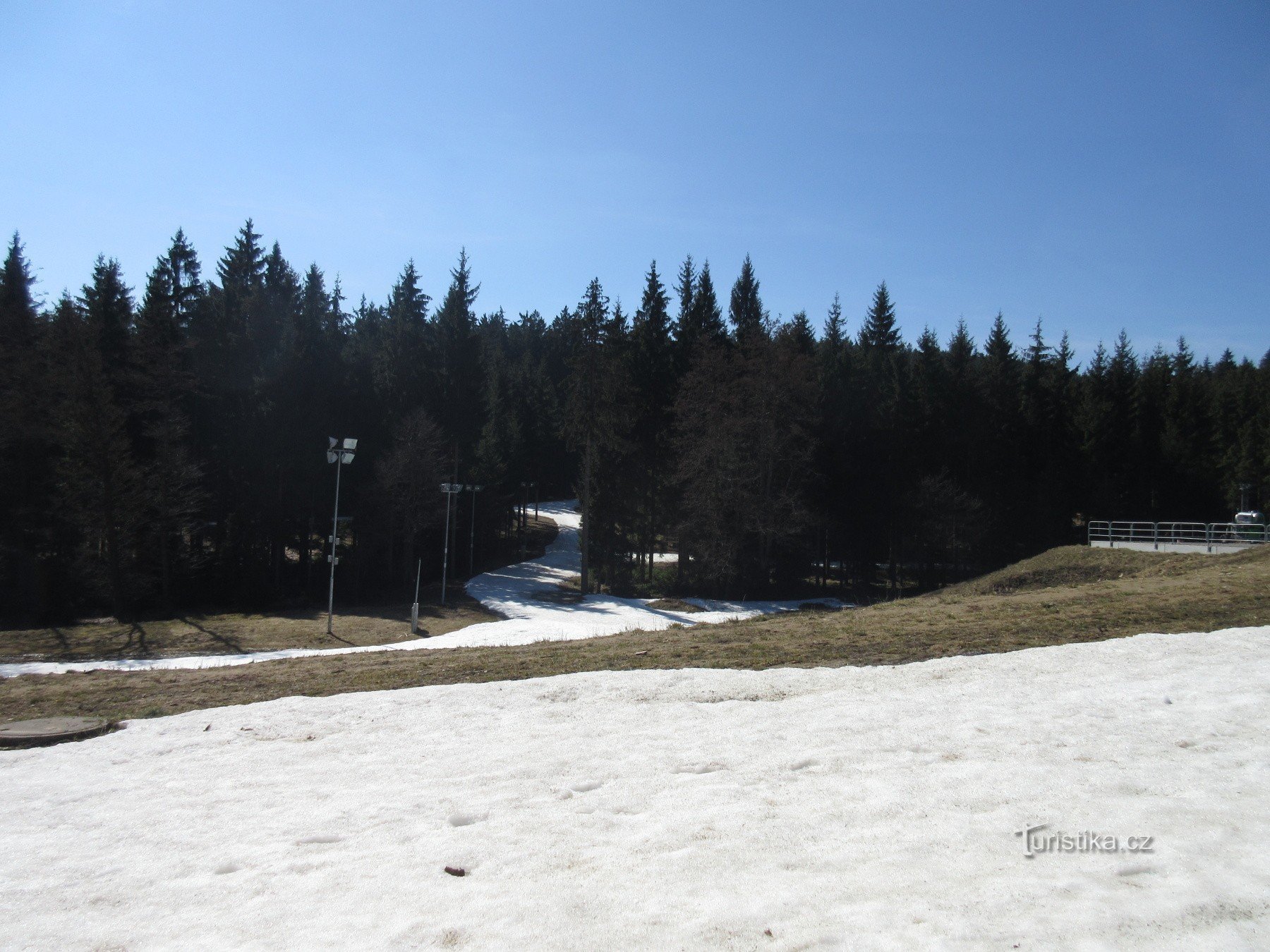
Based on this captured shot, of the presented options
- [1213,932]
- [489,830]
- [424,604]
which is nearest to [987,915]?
[1213,932]

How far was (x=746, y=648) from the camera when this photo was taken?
11469 millimetres

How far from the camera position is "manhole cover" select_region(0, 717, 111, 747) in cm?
834

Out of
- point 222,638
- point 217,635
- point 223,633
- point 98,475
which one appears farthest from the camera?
point 98,475

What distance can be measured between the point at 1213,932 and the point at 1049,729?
342cm

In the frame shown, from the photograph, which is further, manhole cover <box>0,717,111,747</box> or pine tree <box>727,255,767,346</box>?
pine tree <box>727,255,767,346</box>

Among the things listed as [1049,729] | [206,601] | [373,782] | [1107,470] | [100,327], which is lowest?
[206,601]

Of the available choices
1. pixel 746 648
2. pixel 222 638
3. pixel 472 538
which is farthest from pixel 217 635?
pixel 746 648

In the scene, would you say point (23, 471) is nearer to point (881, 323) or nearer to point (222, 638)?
point (222, 638)

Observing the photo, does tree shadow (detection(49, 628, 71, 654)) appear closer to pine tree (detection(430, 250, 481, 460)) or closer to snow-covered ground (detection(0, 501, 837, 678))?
snow-covered ground (detection(0, 501, 837, 678))

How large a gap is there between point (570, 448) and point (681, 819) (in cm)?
4103

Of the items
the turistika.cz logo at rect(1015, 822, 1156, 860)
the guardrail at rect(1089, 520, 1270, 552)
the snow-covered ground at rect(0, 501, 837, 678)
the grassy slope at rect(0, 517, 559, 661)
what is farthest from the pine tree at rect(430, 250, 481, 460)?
the turistika.cz logo at rect(1015, 822, 1156, 860)

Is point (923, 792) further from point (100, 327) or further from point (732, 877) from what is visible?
point (100, 327)

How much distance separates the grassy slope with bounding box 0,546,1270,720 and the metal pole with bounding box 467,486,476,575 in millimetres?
38508

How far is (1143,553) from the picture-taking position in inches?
1002
